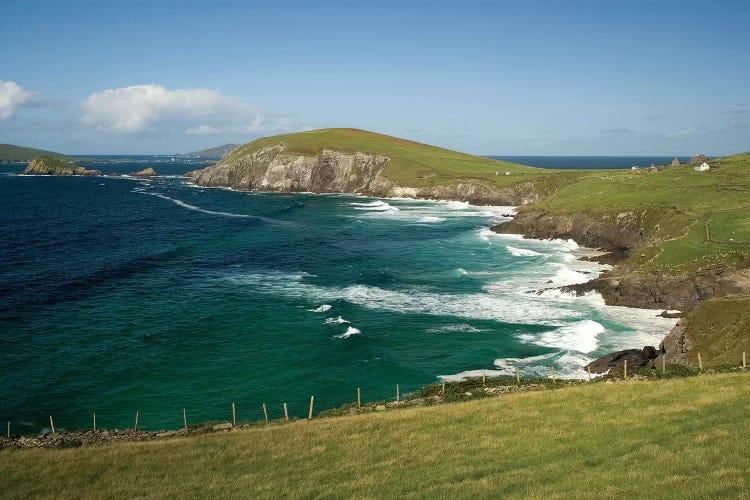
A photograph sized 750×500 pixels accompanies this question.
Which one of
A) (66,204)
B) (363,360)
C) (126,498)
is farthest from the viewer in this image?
(66,204)

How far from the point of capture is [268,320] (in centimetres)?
6134

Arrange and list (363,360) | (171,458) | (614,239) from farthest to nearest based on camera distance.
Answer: (614,239)
(363,360)
(171,458)

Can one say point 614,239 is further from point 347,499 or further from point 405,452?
point 347,499

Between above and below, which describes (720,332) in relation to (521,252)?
below

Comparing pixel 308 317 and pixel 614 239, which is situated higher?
pixel 614 239

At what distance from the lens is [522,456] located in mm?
25516

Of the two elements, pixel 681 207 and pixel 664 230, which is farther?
pixel 681 207

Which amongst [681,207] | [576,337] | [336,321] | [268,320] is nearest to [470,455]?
[576,337]

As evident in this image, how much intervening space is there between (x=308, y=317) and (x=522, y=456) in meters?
39.3

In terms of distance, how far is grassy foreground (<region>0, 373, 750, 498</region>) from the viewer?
21562 mm

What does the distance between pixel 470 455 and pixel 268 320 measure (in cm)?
3860

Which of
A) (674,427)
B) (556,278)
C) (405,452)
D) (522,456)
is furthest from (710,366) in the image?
(556,278)

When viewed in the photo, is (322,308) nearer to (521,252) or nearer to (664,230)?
(521,252)

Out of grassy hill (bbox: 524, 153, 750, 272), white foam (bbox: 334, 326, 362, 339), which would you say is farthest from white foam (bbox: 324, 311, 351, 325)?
grassy hill (bbox: 524, 153, 750, 272)
